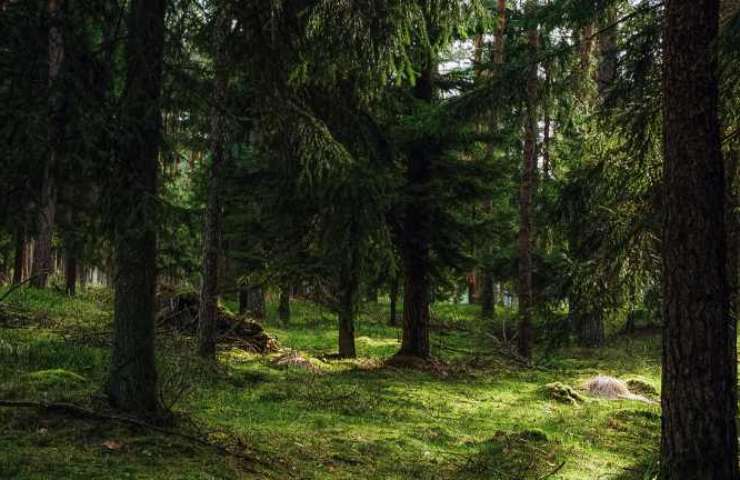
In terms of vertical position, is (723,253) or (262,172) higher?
(262,172)

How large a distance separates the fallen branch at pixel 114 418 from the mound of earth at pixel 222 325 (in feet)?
26.9

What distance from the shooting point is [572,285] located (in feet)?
28.8

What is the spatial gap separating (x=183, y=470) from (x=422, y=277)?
1077cm

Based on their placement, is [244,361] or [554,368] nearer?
[244,361]

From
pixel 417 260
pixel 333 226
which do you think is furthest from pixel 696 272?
pixel 417 260

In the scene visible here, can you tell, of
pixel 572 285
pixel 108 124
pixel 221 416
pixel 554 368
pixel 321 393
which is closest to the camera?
pixel 108 124

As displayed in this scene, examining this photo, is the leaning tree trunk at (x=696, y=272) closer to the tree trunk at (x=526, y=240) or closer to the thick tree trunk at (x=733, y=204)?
the thick tree trunk at (x=733, y=204)

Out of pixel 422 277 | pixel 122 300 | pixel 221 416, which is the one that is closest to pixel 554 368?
pixel 422 277

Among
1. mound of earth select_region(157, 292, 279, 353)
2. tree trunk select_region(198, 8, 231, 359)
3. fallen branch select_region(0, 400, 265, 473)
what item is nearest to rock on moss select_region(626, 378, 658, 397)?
mound of earth select_region(157, 292, 279, 353)

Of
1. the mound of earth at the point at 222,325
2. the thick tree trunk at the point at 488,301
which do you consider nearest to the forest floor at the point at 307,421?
the mound of earth at the point at 222,325

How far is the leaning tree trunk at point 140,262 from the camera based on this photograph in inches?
236

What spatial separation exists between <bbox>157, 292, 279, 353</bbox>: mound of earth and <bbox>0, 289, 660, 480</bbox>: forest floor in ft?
2.09

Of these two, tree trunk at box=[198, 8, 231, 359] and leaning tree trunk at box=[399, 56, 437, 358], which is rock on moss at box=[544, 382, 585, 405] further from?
tree trunk at box=[198, 8, 231, 359]

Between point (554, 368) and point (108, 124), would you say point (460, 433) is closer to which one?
point (108, 124)
